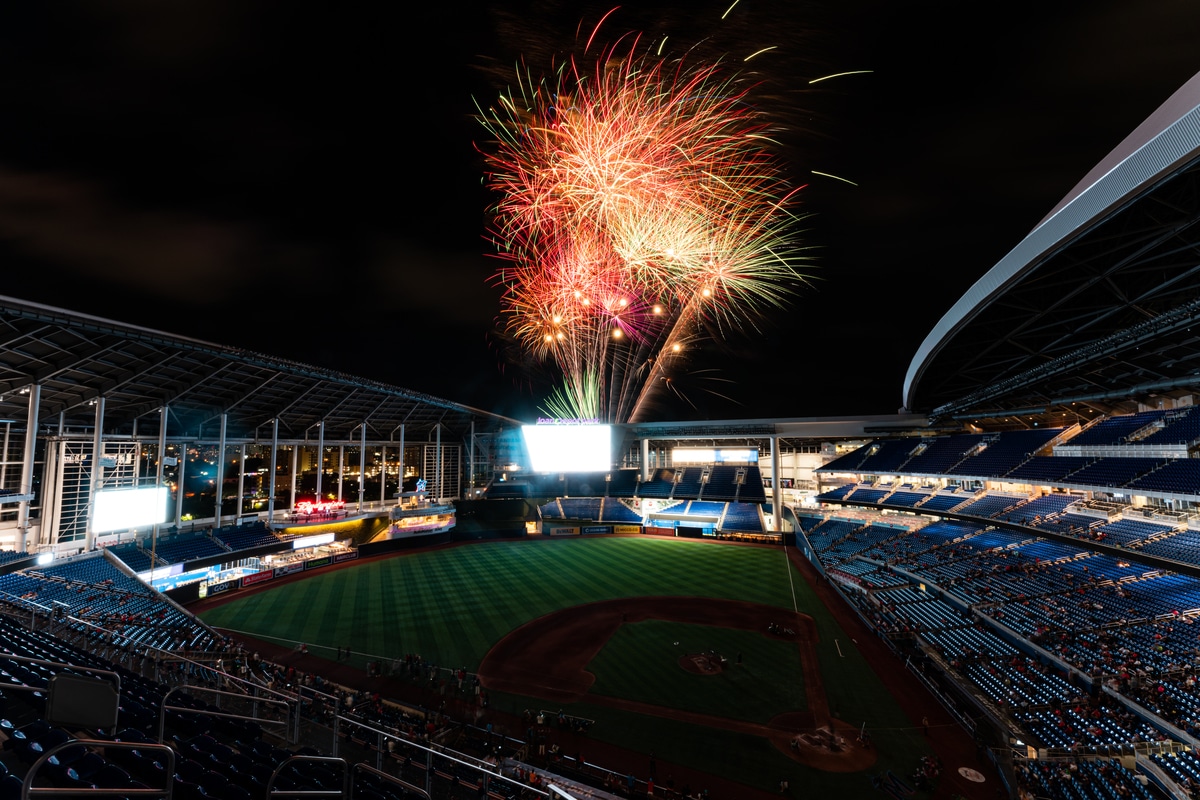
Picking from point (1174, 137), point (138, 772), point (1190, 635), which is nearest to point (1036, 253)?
point (1174, 137)

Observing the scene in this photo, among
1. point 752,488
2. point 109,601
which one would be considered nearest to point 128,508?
point 109,601

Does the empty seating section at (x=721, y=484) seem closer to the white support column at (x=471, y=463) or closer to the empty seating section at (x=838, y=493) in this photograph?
the empty seating section at (x=838, y=493)

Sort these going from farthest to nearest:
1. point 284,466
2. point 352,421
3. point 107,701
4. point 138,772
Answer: point 284,466
point 352,421
point 138,772
point 107,701

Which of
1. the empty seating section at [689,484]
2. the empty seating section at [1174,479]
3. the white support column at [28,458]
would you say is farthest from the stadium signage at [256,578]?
the empty seating section at [1174,479]

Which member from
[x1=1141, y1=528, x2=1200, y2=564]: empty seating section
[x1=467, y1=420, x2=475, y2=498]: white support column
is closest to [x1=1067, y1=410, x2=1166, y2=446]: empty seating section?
[x1=1141, y1=528, x2=1200, y2=564]: empty seating section

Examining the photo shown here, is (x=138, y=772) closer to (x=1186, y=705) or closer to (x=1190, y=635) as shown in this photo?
(x=1186, y=705)

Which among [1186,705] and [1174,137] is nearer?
[1174,137]

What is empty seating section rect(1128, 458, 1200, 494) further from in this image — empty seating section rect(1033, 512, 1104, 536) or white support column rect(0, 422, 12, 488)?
white support column rect(0, 422, 12, 488)

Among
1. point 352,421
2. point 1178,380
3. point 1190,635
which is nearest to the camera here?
point 1190,635
